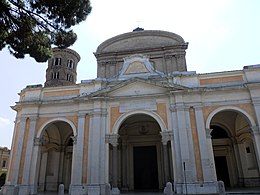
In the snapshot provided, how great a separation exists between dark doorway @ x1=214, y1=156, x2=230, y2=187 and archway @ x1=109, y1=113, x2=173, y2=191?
13.5 ft

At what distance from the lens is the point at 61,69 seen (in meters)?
30.4

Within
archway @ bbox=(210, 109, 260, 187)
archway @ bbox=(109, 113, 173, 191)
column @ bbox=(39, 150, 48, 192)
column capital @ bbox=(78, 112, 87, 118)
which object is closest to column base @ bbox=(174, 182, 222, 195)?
archway @ bbox=(109, 113, 173, 191)

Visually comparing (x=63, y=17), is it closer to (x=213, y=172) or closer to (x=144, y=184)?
(x=213, y=172)

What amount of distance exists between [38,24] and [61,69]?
21787mm

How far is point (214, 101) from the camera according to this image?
47.2ft

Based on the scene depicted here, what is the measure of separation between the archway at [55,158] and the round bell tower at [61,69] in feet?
39.3

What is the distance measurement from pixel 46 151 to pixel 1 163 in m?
26.1

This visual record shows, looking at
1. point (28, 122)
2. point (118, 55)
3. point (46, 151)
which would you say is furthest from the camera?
point (118, 55)

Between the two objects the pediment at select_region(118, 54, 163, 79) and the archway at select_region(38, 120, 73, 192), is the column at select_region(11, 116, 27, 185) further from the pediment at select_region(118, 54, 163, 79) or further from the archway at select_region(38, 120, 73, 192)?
the pediment at select_region(118, 54, 163, 79)

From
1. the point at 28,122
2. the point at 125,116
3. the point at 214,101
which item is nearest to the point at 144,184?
the point at 125,116

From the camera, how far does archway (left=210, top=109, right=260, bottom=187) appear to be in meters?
15.5

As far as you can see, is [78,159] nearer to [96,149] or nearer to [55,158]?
[96,149]

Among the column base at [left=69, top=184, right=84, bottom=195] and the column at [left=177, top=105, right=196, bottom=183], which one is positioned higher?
the column at [left=177, top=105, right=196, bottom=183]

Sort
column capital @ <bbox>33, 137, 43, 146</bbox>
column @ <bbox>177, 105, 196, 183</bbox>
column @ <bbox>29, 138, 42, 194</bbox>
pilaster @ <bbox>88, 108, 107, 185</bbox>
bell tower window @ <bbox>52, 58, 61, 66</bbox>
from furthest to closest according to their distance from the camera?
bell tower window @ <bbox>52, 58, 61, 66</bbox> < column capital @ <bbox>33, 137, 43, 146</bbox> < column @ <bbox>29, 138, 42, 194</bbox> < pilaster @ <bbox>88, 108, 107, 185</bbox> < column @ <bbox>177, 105, 196, 183</bbox>
